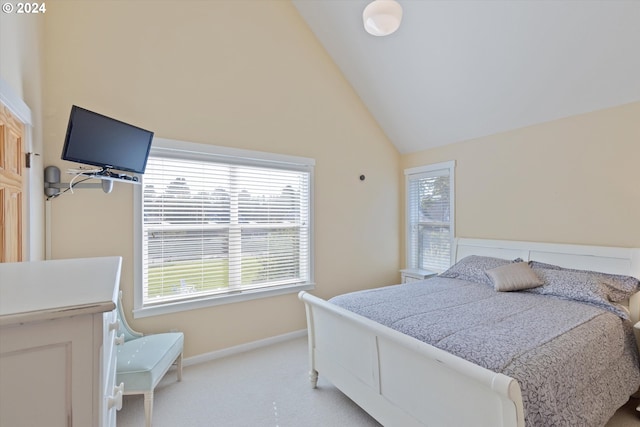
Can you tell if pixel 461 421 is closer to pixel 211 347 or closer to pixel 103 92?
pixel 211 347

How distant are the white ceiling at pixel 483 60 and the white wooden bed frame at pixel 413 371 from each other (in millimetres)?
1467

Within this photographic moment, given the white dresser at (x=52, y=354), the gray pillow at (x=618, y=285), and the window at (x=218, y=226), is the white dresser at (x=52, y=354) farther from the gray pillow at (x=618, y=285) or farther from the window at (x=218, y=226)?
the gray pillow at (x=618, y=285)

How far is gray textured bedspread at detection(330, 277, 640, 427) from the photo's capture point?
4.68 feet

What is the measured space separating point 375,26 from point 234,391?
9.94 feet

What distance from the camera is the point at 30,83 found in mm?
2002

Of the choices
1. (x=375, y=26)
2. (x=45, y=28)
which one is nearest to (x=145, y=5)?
(x=45, y=28)

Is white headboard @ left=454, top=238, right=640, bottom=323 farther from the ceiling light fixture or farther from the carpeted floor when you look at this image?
the ceiling light fixture

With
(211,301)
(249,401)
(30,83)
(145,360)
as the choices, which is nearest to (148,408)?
(145,360)

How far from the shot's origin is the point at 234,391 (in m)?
2.42

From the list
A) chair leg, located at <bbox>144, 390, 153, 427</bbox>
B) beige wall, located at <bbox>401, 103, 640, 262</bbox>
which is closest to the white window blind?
chair leg, located at <bbox>144, 390, 153, 427</bbox>

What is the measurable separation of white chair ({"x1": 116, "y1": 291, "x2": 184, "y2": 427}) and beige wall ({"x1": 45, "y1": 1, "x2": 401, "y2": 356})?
27 cm

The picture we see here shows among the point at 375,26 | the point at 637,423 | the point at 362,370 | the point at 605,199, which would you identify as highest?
the point at 375,26

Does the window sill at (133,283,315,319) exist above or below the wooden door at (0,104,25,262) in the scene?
below

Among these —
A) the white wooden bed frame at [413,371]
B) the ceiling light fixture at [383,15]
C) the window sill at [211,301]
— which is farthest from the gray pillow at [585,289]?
A: the ceiling light fixture at [383,15]
